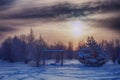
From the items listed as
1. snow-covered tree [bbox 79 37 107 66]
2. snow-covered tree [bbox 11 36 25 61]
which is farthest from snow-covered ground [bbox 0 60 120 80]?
snow-covered tree [bbox 11 36 25 61]

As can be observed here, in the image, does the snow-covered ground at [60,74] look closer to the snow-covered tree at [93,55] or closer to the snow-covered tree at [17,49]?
the snow-covered tree at [93,55]

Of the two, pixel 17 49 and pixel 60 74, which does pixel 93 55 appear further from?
pixel 17 49

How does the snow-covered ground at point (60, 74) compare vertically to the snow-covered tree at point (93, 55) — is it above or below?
below

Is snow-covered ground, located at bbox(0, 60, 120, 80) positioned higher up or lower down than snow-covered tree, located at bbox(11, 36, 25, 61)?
lower down

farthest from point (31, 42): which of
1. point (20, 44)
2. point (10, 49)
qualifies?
point (10, 49)

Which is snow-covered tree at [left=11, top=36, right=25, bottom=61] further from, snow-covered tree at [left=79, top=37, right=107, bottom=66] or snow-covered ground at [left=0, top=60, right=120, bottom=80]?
snow-covered ground at [left=0, top=60, right=120, bottom=80]

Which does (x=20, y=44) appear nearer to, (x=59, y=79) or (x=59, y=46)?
(x=59, y=46)

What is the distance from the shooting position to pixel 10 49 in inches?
3401

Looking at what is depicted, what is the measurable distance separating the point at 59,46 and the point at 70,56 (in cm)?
2520

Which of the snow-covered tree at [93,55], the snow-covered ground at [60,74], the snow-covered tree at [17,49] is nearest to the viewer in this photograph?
the snow-covered ground at [60,74]

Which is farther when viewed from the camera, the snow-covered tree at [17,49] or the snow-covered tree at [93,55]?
the snow-covered tree at [17,49]

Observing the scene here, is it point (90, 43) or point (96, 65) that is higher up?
point (90, 43)

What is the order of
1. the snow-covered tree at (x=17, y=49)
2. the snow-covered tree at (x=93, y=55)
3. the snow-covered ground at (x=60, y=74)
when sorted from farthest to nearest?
the snow-covered tree at (x=17, y=49) < the snow-covered tree at (x=93, y=55) < the snow-covered ground at (x=60, y=74)

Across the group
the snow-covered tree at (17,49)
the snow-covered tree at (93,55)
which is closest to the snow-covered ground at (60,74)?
the snow-covered tree at (93,55)
